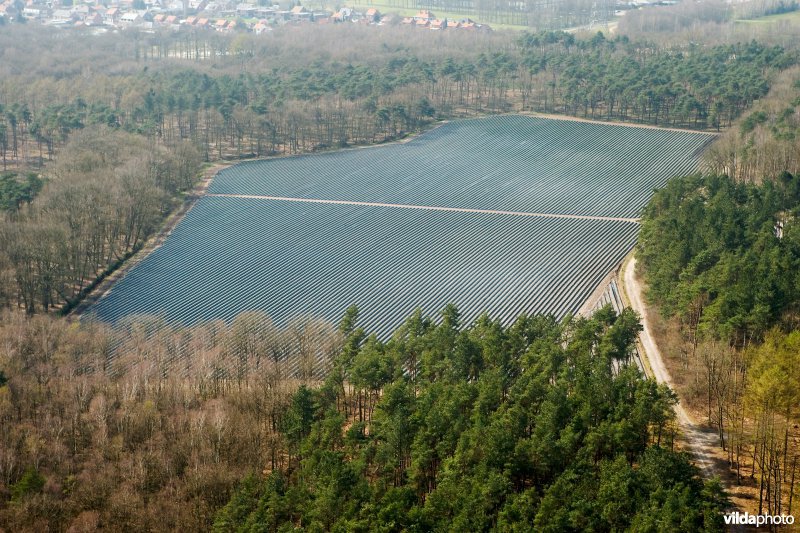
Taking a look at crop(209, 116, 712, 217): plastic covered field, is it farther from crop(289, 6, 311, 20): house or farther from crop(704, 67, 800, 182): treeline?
crop(289, 6, 311, 20): house

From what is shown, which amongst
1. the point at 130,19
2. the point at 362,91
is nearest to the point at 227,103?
the point at 362,91

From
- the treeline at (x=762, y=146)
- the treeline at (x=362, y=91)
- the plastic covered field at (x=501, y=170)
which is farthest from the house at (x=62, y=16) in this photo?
the treeline at (x=762, y=146)

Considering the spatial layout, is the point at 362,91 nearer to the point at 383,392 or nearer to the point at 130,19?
the point at 383,392

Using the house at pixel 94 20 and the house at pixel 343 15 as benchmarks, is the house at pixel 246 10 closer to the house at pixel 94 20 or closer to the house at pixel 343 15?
the house at pixel 343 15

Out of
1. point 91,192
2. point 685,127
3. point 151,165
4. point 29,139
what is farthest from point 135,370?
point 685,127

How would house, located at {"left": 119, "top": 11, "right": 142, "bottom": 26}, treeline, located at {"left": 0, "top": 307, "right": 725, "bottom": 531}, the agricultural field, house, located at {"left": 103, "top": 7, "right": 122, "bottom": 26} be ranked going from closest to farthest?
treeline, located at {"left": 0, "top": 307, "right": 725, "bottom": 531}
the agricultural field
house, located at {"left": 119, "top": 11, "right": 142, "bottom": 26}
house, located at {"left": 103, "top": 7, "right": 122, "bottom": 26}

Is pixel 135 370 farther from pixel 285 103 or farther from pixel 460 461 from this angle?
pixel 285 103

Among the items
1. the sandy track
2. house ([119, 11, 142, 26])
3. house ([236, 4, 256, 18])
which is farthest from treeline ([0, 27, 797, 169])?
house ([236, 4, 256, 18])
